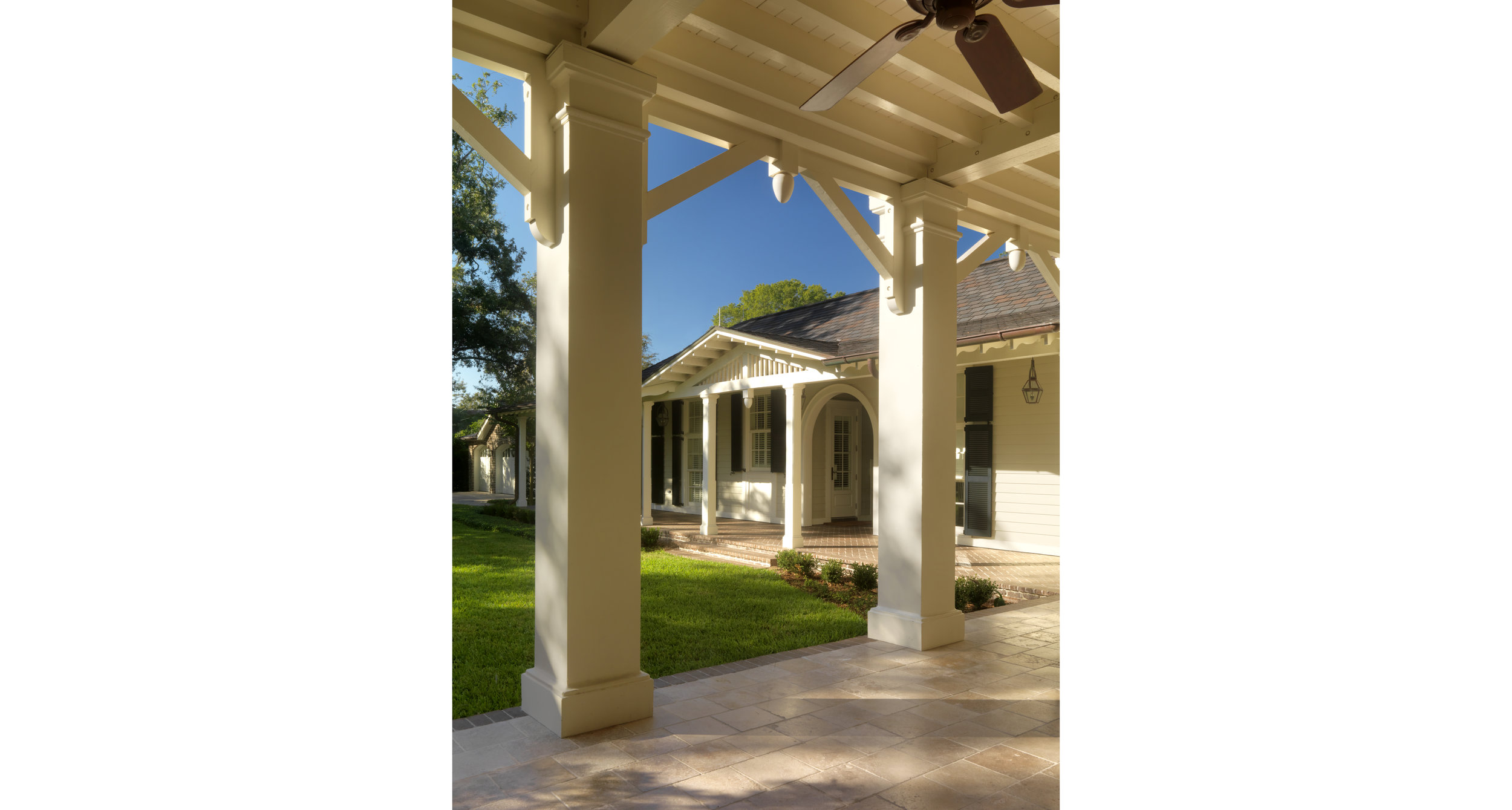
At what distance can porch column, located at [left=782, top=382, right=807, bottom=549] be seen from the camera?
9.37 meters

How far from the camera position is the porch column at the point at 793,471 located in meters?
9.37

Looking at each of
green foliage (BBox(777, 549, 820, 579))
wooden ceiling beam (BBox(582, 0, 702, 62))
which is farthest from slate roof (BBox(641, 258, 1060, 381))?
wooden ceiling beam (BBox(582, 0, 702, 62))

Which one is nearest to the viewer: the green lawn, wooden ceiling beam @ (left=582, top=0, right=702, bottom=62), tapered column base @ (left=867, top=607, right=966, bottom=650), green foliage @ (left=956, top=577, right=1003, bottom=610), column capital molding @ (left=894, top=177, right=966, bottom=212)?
wooden ceiling beam @ (left=582, top=0, right=702, bottom=62)

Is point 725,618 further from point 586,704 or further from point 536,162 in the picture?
point 536,162

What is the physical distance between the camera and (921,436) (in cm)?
488

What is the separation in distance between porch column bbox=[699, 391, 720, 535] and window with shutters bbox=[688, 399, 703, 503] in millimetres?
2569

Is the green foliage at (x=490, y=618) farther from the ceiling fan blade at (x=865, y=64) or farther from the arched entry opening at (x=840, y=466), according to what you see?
the arched entry opening at (x=840, y=466)

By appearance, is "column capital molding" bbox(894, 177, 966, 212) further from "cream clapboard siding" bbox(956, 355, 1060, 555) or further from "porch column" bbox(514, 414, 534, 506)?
"porch column" bbox(514, 414, 534, 506)

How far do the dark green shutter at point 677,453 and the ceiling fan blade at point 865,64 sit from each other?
36.8 ft

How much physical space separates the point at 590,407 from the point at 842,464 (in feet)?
31.3

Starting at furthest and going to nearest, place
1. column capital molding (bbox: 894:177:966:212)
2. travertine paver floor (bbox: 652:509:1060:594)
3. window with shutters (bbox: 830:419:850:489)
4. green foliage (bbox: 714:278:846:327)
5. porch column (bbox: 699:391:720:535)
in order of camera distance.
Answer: green foliage (bbox: 714:278:846:327) → window with shutters (bbox: 830:419:850:489) → porch column (bbox: 699:391:720:535) → travertine paver floor (bbox: 652:509:1060:594) → column capital molding (bbox: 894:177:966:212)

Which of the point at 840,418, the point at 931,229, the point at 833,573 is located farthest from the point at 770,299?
the point at 931,229

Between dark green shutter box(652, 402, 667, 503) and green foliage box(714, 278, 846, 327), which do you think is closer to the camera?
dark green shutter box(652, 402, 667, 503)
